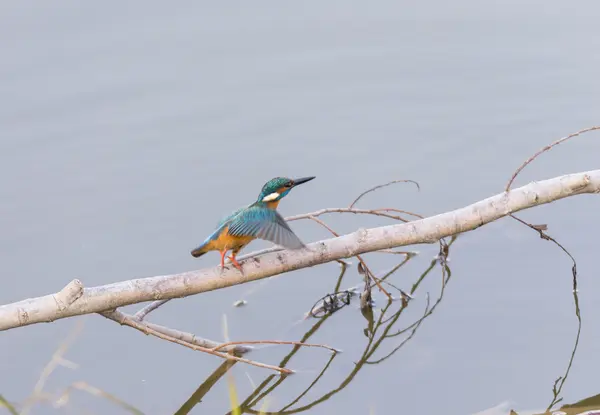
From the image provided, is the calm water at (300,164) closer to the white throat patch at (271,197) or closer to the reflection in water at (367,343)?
the reflection in water at (367,343)

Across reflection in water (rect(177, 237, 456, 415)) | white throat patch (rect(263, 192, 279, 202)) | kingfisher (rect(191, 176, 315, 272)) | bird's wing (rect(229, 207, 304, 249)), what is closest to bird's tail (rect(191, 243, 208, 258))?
kingfisher (rect(191, 176, 315, 272))

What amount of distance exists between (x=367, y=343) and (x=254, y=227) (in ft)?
4.16

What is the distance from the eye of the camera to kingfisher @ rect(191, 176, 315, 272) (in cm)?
372

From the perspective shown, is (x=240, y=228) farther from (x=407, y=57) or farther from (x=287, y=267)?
(x=407, y=57)

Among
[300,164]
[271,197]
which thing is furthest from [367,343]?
[300,164]

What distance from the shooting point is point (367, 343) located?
4773 mm

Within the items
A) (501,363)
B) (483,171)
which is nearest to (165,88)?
(483,171)

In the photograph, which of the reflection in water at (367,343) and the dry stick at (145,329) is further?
the reflection in water at (367,343)

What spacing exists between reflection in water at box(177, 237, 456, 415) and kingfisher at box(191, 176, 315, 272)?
0.75 meters

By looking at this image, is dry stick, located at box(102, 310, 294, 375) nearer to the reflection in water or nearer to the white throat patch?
the reflection in water

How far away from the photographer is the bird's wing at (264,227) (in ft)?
11.9

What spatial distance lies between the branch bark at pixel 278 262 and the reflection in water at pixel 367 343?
0.72m

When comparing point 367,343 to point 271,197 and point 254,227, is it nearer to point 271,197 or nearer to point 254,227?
point 271,197

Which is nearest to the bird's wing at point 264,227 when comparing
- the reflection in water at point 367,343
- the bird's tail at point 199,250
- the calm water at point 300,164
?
the bird's tail at point 199,250
